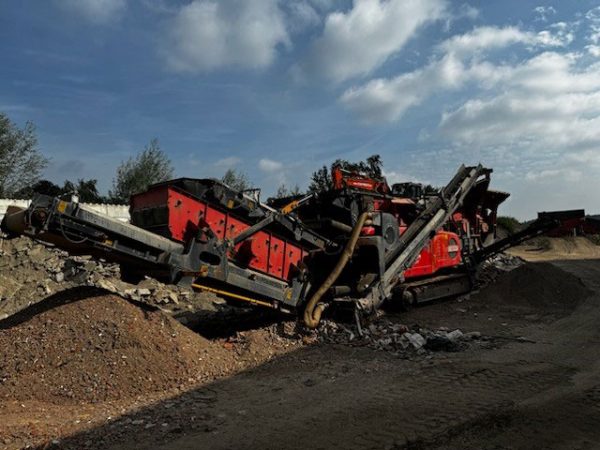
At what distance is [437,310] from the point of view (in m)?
10.7

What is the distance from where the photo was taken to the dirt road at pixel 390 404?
444 cm

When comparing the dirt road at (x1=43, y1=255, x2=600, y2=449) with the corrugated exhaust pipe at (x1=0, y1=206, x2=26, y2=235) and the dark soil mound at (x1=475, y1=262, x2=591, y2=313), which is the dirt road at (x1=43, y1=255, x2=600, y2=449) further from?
the dark soil mound at (x1=475, y1=262, x2=591, y2=313)

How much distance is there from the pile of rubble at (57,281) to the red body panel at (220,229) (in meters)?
4.47

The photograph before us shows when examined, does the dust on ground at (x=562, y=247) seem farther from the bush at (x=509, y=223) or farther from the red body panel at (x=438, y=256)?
the red body panel at (x=438, y=256)

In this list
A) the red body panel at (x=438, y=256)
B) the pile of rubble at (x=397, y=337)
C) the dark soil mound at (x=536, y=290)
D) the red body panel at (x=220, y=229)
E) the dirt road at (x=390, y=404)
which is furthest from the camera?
Answer: the dark soil mound at (x=536, y=290)

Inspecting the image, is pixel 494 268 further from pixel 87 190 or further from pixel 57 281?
pixel 87 190

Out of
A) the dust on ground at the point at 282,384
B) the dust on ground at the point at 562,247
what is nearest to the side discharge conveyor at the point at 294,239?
the dust on ground at the point at 282,384

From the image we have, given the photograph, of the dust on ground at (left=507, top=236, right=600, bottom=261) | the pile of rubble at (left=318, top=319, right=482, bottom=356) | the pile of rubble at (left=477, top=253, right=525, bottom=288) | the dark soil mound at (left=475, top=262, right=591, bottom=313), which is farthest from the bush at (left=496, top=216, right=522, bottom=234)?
the pile of rubble at (left=318, top=319, right=482, bottom=356)

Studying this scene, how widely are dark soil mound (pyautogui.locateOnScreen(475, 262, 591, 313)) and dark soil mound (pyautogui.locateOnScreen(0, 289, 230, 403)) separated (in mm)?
7748

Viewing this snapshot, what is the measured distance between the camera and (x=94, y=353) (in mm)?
6070

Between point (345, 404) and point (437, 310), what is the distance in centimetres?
586

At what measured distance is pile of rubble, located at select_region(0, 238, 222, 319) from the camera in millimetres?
12859

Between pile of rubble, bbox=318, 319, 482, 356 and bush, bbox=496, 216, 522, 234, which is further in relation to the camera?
bush, bbox=496, 216, 522, 234

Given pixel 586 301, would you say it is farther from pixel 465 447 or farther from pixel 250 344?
pixel 465 447
